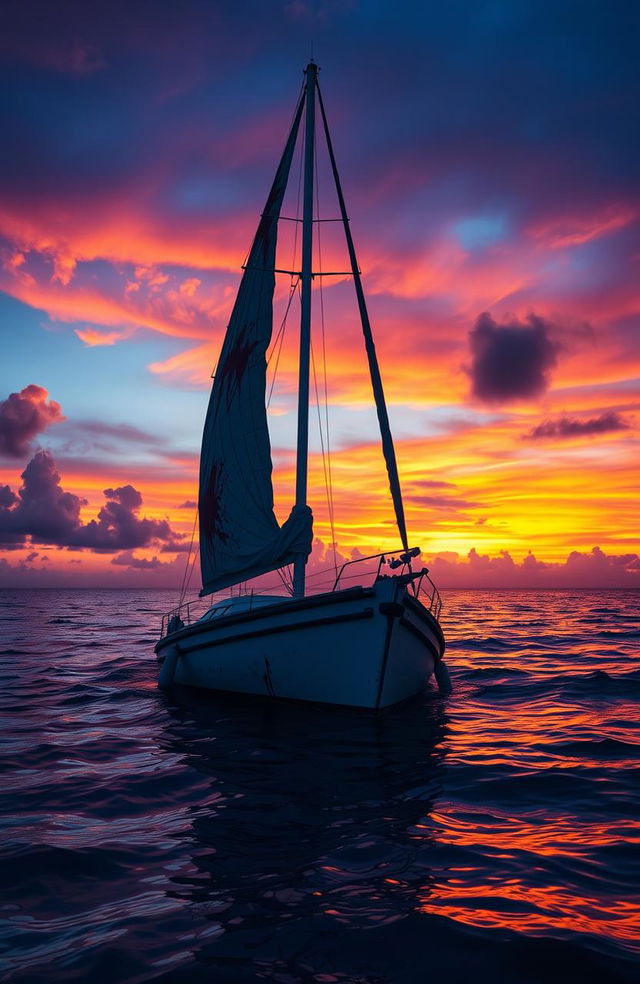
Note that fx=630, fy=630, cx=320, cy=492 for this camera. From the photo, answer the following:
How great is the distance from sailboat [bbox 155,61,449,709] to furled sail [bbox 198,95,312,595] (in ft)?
0.10

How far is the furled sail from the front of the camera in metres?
14.1

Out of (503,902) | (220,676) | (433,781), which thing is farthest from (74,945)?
(220,676)

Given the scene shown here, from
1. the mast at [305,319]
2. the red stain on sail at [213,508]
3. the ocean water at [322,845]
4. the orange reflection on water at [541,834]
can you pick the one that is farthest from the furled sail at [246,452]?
the orange reflection on water at [541,834]

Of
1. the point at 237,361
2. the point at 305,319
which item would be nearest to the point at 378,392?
the point at 305,319

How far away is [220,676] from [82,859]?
816 centimetres

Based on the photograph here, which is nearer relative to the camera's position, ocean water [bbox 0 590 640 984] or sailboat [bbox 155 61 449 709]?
ocean water [bbox 0 590 640 984]

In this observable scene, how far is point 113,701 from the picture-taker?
15562 mm

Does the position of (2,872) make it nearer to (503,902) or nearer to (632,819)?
(503,902)

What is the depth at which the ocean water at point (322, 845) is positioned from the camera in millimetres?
4254

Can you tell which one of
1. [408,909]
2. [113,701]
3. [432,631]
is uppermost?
[432,631]

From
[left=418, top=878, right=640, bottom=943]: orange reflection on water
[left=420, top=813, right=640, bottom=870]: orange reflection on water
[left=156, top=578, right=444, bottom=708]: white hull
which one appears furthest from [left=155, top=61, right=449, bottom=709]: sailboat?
[left=418, top=878, right=640, bottom=943]: orange reflection on water

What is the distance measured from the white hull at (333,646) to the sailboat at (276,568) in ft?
0.08

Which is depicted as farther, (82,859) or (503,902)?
(82,859)

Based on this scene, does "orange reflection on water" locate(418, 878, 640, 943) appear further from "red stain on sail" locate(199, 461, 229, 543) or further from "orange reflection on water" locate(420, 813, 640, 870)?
"red stain on sail" locate(199, 461, 229, 543)
